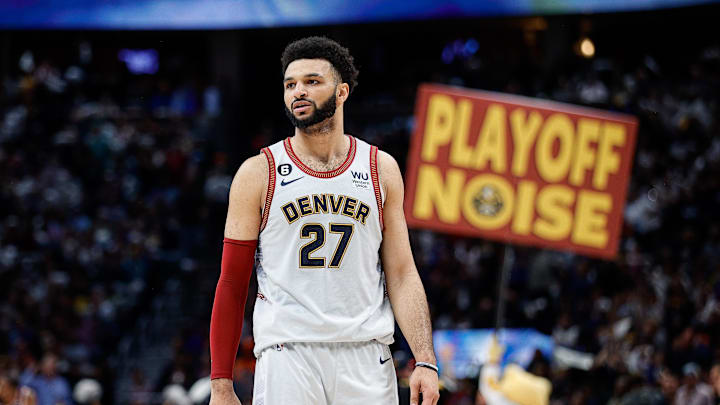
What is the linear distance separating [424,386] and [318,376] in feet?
1.28

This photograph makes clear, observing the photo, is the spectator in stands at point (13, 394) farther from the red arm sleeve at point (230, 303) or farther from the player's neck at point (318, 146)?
the player's neck at point (318, 146)

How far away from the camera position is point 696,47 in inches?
730

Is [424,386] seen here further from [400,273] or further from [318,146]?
[318,146]

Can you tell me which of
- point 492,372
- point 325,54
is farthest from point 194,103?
point 325,54

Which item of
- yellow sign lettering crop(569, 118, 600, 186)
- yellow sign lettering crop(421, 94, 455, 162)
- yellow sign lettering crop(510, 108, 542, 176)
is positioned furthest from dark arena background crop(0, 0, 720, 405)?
yellow sign lettering crop(421, 94, 455, 162)

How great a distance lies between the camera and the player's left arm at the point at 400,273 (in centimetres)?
380

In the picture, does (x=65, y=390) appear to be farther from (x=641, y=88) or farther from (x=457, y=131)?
(x=641, y=88)

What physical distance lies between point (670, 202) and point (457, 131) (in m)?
5.80

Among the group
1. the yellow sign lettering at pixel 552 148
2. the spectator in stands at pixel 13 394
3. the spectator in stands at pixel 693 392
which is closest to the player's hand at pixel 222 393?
the yellow sign lettering at pixel 552 148

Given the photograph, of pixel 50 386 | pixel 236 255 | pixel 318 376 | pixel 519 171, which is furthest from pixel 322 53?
pixel 50 386

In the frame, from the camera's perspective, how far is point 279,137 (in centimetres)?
1866

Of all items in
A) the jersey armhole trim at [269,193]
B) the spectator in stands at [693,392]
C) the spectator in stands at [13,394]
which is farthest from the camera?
the spectator in stands at [13,394]

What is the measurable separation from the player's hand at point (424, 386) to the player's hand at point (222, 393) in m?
0.64

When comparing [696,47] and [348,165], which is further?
[696,47]
